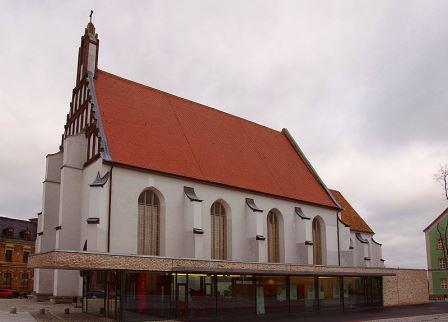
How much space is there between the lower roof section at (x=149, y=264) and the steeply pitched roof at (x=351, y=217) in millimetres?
24789

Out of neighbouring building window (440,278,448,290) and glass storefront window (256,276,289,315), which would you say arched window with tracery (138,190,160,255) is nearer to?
glass storefront window (256,276,289,315)

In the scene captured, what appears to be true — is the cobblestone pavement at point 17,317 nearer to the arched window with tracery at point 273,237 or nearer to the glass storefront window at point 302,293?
the glass storefront window at point 302,293

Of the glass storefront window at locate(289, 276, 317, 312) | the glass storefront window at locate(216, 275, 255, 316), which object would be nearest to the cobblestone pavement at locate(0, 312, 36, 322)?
the glass storefront window at locate(216, 275, 255, 316)

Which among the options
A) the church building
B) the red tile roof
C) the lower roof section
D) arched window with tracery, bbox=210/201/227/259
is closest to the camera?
the lower roof section

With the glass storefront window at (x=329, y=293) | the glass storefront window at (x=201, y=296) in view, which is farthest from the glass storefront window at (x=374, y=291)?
the glass storefront window at (x=201, y=296)

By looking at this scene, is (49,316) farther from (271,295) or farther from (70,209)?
(271,295)

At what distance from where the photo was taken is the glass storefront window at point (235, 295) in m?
25.6

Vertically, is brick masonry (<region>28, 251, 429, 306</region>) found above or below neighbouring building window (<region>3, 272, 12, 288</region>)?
above

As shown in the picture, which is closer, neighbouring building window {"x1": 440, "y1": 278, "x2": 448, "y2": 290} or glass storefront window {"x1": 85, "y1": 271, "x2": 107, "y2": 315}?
glass storefront window {"x1": 85, "y1": 271, "x2": 107, "y2": 315}

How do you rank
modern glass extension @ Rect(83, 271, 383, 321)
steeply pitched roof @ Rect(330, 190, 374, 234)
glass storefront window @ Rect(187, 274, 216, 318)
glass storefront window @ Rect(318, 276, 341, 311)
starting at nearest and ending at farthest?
modern glass extension @ Rect(83, 271, 383, 321), glass storefront window @ Rect(187, 274, 216, 318), glass storefront window @ Rect(318, 276, 341, 311), steeply pitched roof @ Rect(330, 190, 374, 234)

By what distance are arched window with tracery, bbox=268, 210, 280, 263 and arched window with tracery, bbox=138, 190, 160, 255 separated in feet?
33.1

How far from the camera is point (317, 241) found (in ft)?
133

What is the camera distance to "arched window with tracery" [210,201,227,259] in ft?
106

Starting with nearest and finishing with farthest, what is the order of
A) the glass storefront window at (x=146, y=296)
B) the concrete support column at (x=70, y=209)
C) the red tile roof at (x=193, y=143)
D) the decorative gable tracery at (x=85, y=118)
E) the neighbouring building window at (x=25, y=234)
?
1. the glass storefront window at (x=146, y=296)
2. the concrete support column at (x=70, y=209)
3. the decorative gable tracery at (x=85, y=118)
4. the red tile roof at (x=193, y=143)
5. the neighbouring building window at (x=25, y=234)
